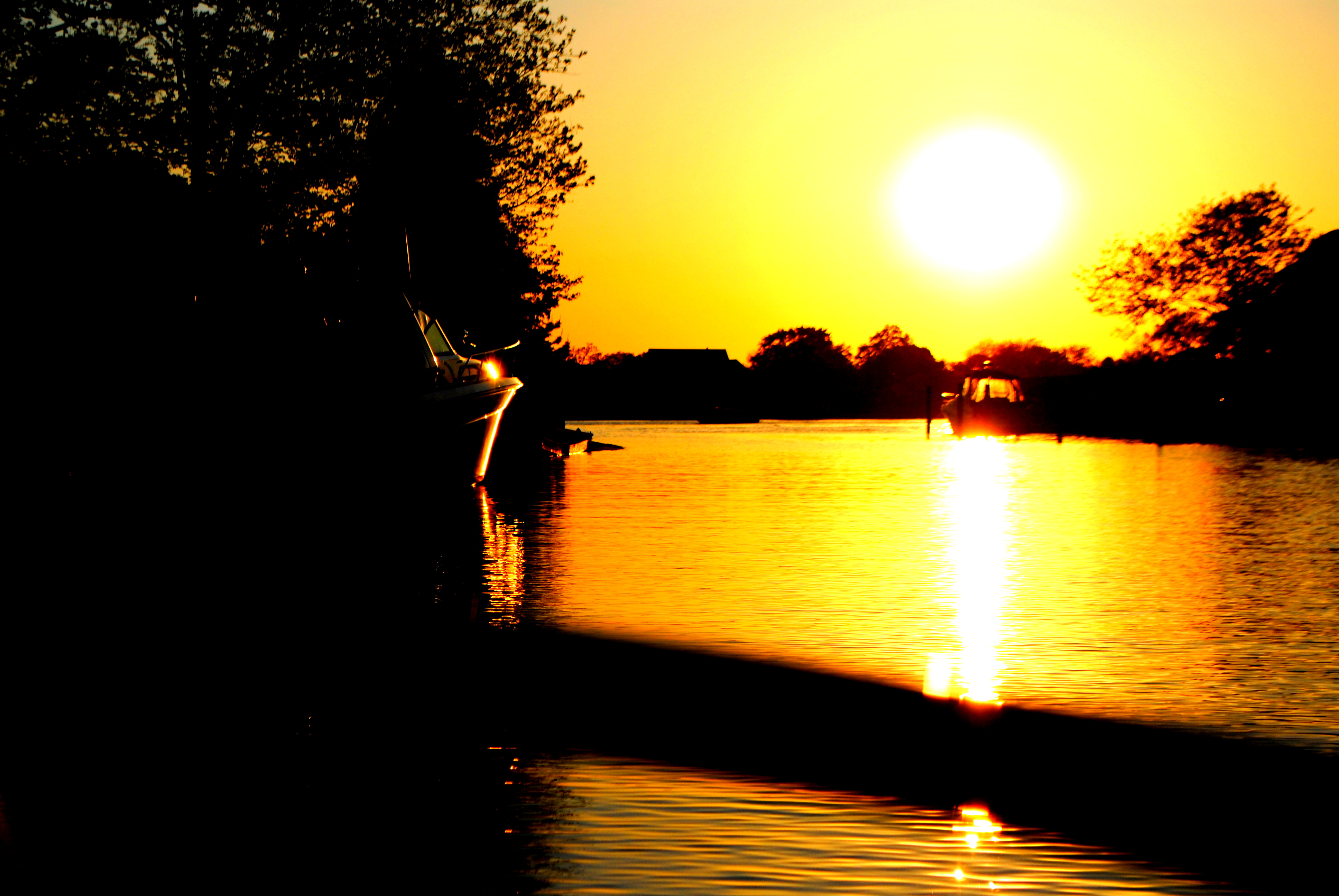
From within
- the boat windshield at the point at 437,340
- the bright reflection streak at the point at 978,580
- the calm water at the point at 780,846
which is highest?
the boat windshield at the point at 437,340

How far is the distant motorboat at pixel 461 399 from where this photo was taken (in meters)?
18.1

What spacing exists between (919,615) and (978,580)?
2063 mm

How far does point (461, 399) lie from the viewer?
741 inches

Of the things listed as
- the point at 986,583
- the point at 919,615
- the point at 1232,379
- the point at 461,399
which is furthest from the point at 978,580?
the point at 1232,379

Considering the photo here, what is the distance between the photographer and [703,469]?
2977 cm

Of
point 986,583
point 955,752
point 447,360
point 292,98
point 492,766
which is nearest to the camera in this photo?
point 492,766

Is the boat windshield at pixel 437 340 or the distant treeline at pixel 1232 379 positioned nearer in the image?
the boat windshield at pixel 437 340

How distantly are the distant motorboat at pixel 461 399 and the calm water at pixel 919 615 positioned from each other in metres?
0.86

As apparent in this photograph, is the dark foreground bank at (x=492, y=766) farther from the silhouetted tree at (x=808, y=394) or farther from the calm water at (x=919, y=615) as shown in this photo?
the silhouetted tree at (x=808, y=394)

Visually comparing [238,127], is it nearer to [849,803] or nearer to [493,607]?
[493,607]

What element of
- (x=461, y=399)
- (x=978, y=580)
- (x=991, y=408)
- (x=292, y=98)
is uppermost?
(x=292, y=98)

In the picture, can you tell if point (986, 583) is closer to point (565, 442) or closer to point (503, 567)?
point (503, 567)

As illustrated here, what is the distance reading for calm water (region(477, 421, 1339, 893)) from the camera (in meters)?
4.14

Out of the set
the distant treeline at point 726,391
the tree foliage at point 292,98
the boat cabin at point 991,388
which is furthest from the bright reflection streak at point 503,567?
the distant treeline at point 726,391
